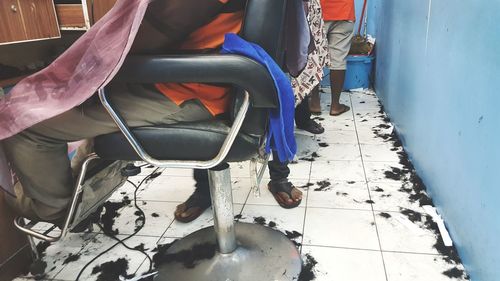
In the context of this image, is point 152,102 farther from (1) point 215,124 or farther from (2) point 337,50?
(2) point 337,50

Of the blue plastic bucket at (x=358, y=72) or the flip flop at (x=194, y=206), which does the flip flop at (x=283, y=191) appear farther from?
the blue plastic bucket at (x=358, y=72)

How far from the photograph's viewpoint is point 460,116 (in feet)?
4.08

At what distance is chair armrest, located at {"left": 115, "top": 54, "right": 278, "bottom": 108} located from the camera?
2.32 feet

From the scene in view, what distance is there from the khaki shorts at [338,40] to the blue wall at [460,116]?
885 millimetres

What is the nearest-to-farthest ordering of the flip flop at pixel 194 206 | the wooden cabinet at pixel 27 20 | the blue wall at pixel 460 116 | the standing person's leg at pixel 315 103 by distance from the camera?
the blue wall at pixel 460 116 → the wooden cabinet at pixel 27 20 → the flip flop at pixel 194 206 → the standing person's leg at pixel 315 103

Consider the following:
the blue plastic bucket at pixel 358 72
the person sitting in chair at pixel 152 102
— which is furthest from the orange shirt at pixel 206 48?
the blue plastic bucket at pixel 358 72

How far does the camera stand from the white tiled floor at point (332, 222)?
4.05ft

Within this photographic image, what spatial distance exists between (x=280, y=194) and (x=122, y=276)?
0.78m

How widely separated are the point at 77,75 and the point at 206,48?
1.02 ft

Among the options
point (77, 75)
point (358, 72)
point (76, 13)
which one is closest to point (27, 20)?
point (76, 13)

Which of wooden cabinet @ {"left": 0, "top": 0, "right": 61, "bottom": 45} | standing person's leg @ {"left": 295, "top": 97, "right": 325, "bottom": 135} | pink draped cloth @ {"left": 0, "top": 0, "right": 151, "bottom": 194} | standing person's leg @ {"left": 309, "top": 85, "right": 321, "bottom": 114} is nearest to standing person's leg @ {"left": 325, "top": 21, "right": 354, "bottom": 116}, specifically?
standing person's leg @ {"left": 309, "top": 85, "right": 321, "bottom": 114}

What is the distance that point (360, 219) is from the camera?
59.0 inches

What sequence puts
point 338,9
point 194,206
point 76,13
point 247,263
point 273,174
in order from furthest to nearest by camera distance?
point 338,9, point 76,13, point 273,174, point 194,206, point 247,263

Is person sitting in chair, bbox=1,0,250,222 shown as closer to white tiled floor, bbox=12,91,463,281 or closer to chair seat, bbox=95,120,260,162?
chair seat, bbox=95,120,260,162
